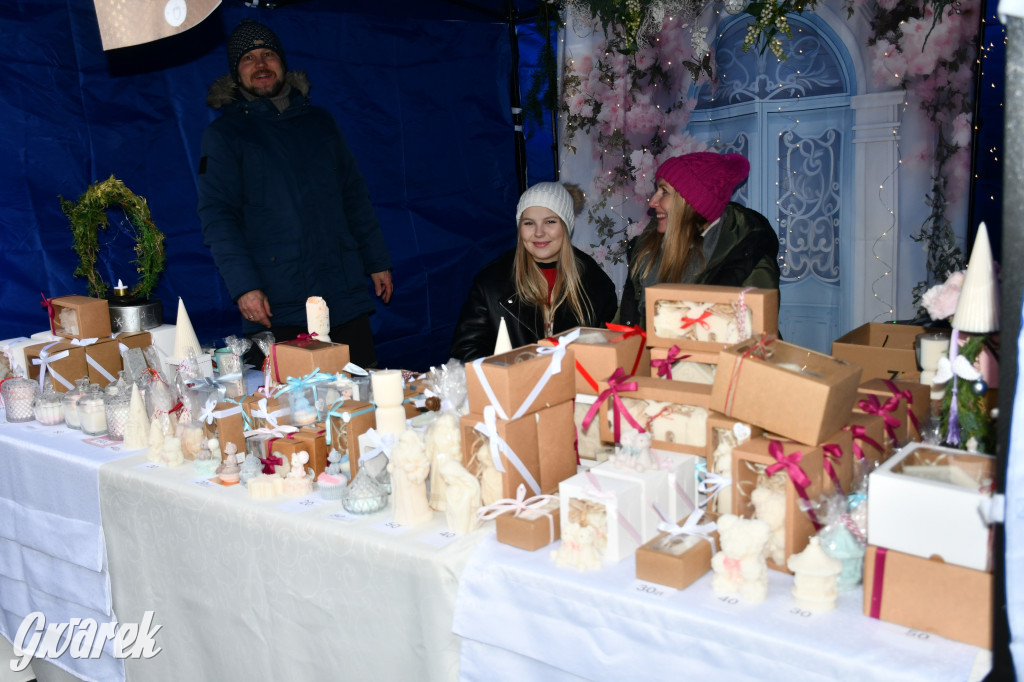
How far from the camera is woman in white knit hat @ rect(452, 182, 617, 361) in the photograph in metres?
3.84

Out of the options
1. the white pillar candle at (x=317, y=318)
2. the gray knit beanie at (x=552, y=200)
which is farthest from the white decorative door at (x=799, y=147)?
the white pillar candle at (x=317, y=318)

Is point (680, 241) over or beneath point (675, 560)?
over

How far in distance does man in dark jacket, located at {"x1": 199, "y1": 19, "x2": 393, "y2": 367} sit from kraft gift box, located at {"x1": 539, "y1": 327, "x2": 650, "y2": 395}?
2.41m

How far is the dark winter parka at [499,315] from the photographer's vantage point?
3.90 m

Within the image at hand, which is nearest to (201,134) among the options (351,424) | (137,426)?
(137,426)

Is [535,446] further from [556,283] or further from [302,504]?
[556,283]

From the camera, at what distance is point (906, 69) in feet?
15.2

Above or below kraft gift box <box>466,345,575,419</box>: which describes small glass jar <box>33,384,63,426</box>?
below

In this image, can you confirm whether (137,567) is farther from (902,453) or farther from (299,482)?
(902,453)

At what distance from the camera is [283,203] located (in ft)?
14.2

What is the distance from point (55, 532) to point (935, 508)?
8.20 ft

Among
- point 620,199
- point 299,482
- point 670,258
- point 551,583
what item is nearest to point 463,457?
point 551,583

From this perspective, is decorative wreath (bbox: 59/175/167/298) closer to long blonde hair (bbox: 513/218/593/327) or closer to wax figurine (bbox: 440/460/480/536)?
long blonde hair (bbox: 513/218/593/327)

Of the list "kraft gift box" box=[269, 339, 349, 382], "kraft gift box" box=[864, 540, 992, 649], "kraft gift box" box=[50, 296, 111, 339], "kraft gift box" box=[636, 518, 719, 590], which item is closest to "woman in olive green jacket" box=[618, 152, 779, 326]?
"kraft gift box" box=[269, 339, 349, 382]
